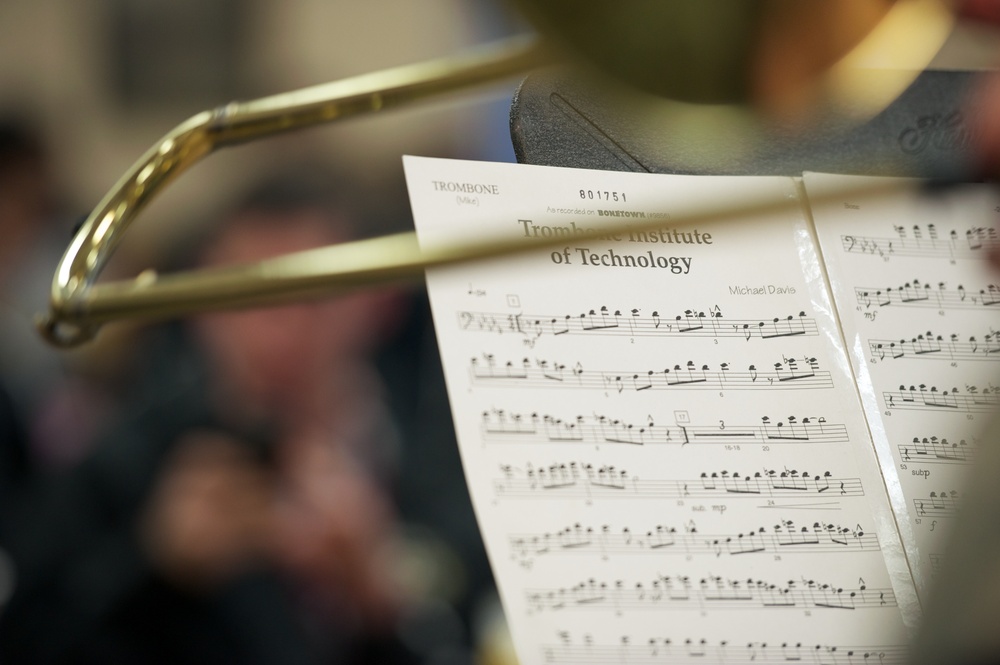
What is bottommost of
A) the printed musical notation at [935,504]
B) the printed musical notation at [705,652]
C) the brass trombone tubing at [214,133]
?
the printed musical notation at [705,652]

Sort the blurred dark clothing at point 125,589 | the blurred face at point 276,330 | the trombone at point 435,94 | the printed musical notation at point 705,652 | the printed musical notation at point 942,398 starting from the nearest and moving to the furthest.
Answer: the trombone at point 435,94 < the printed musical notation at point 705,652 < the printed musical notation at point 942,398 < the blurred dark clothing at point 125,589 < the blurred face at point 276,330

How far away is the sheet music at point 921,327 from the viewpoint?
2.41ft

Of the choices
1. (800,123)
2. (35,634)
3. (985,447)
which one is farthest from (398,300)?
(985,447)

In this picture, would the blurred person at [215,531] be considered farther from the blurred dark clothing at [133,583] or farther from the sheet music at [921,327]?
the sheet music at [921,327]

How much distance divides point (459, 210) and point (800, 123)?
297 millimetres

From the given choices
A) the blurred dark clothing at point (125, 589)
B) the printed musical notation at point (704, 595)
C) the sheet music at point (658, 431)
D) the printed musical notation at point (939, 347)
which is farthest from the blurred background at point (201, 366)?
the printed musical notation at point (704, 595)

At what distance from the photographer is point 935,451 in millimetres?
744

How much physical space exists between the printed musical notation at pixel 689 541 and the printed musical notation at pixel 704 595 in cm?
2

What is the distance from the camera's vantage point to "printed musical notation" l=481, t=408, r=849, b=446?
2.26 ft

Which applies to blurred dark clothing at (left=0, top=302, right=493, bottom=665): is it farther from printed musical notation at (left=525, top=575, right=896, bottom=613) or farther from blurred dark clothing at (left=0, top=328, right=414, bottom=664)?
printed musical notation at (left=525, top=575, right=896, bottom=613)

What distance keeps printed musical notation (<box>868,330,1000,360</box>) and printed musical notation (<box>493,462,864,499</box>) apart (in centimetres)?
10

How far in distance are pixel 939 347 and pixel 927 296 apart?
0.04 meters

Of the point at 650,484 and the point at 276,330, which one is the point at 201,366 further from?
the point at 650,484

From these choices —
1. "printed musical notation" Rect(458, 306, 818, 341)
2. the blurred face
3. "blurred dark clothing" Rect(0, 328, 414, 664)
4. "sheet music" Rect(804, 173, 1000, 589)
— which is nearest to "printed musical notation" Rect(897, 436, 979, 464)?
"sheet music" Rect(804, 173, 1000, 589)
